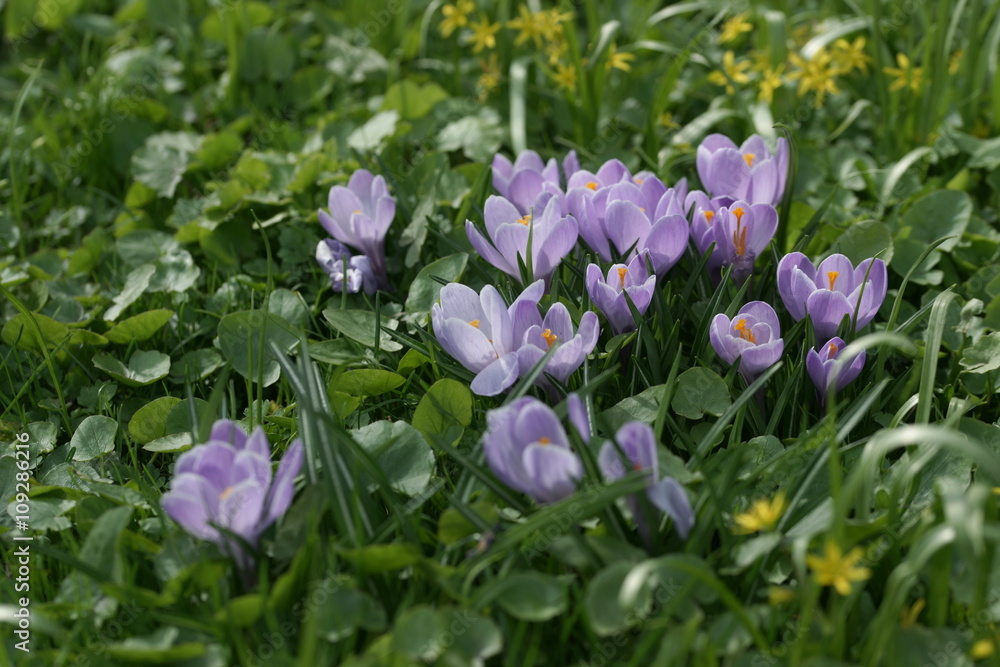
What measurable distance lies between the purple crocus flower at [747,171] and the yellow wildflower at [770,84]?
775 millimetres

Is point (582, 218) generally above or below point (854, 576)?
above

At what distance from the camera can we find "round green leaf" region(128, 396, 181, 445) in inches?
68.4

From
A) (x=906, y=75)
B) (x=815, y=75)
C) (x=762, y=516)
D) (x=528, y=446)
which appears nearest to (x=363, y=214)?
(x=528, y=446)

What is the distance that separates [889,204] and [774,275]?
0.79 metres

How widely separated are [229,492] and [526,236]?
2.53 feet

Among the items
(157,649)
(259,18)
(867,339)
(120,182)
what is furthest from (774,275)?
(259,18)

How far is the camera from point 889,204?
7.89 feet

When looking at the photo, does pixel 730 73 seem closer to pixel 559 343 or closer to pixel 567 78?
pixel 567 78

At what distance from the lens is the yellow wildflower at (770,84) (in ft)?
8.71

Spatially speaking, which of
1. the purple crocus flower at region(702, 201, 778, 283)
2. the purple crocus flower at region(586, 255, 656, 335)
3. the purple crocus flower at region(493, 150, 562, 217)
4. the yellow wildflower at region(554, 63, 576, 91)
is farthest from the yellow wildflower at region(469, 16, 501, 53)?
the purple crocus flower at region(586, 255, 656, 335)

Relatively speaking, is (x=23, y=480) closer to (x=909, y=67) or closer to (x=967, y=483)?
(x=967, y=483)

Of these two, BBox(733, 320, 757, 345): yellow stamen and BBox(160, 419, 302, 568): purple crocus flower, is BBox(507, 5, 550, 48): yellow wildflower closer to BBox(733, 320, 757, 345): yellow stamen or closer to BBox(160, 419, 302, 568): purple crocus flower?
BBox(733, 320, 757, 345): yellow stamen

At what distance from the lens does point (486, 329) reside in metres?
1.58

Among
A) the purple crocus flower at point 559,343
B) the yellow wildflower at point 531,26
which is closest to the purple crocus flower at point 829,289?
the purple crocus flower at point 559,343
